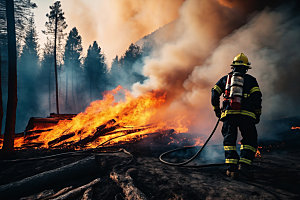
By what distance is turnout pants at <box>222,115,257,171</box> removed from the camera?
10.4ft

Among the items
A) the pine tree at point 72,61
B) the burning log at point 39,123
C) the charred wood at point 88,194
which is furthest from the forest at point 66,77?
the charred wood at point 88,194

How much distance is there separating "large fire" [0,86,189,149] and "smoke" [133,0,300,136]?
2.87ft

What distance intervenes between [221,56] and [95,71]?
3733cm

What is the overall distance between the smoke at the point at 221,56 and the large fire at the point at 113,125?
875 millimetres

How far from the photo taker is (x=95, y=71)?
133 ft

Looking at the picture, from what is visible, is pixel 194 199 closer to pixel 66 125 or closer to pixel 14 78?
pixel 14 78

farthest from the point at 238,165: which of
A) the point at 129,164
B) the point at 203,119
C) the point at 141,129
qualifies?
the point at 203,119

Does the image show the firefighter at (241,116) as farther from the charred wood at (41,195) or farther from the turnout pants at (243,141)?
the charred wood at (41,195)

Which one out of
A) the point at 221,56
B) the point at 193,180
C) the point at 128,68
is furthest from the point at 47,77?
the point at 193,180

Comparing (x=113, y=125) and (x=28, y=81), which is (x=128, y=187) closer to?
(x=113, y=125)

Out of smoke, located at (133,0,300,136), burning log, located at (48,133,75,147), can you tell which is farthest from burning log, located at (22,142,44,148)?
smoke, located at (133,0,300,136)

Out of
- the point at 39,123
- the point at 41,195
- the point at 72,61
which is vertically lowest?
the point at 41,195

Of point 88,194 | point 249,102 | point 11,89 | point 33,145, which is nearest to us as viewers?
point 88,194

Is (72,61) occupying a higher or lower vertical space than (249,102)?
higher
